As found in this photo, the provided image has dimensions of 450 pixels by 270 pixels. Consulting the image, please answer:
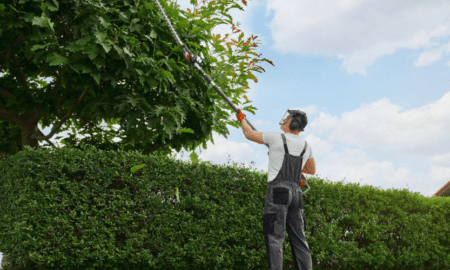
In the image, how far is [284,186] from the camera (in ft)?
19.4

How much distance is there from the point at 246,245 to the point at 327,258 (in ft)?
6.01

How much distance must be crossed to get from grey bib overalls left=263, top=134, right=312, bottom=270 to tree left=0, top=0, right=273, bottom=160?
1828 mm

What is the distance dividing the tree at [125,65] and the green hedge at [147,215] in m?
0.82

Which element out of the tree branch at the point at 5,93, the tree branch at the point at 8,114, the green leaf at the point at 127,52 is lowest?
the tree branch at the point at 8,114

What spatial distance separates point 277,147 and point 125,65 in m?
2.79

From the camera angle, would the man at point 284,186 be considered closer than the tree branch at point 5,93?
Yes

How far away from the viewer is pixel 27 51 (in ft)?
25.2

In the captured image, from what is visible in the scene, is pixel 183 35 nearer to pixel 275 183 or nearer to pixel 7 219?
pixel 275 183

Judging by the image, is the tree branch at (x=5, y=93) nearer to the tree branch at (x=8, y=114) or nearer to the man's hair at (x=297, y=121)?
the tree branch at (x=8, y=114)

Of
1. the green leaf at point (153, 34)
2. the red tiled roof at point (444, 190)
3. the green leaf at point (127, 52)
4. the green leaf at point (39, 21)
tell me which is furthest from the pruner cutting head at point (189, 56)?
the red tiled roof at point (444, 190)

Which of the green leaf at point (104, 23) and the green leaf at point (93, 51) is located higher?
the green leaf at point (104, 23)

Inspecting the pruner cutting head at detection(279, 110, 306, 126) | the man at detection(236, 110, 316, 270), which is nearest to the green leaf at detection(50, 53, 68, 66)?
the man at detection(236, 110, 316, 270)

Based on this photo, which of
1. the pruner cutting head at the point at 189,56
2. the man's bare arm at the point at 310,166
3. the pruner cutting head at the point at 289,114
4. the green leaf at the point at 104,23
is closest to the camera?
the green leaf at the point at 104,23

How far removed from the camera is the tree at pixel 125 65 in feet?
21.1
